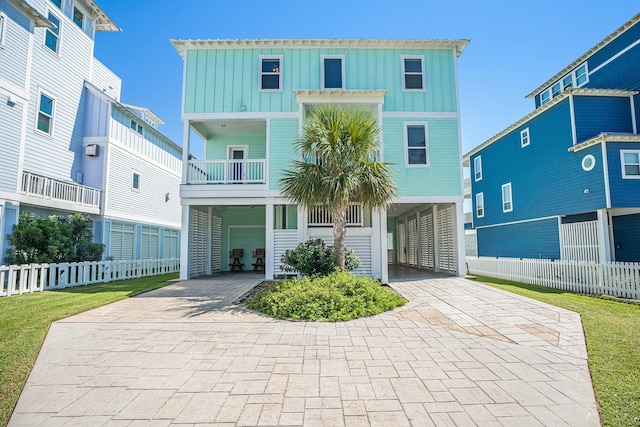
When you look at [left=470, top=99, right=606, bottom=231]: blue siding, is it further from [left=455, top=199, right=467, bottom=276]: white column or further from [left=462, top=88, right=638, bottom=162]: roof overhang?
[left=455, top=199, right=467, bottom=276]: white column

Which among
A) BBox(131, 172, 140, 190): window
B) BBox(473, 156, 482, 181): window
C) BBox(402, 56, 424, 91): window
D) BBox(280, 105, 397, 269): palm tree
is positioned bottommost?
BBox(280, 105, 397, 269): palm tree

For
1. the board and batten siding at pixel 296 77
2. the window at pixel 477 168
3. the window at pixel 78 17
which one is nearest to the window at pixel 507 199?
the window at pixel 477 168

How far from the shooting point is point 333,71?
12648mm

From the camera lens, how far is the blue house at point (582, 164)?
37.6 feet

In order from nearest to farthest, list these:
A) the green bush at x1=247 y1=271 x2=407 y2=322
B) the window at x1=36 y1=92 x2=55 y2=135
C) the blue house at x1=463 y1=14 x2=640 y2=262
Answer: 1. the green bush at x1=247 y1=271 x2=407 y2=322
2. the blue house at x1=463 y1=14 x2=640 y2=262
3. the window at x1=36 y1=92 x2=55 y2=135

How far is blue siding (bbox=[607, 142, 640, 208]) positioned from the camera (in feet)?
36.8

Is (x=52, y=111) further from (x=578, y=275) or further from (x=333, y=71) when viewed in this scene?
(x=578, y=275)

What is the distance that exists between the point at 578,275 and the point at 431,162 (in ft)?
19.6

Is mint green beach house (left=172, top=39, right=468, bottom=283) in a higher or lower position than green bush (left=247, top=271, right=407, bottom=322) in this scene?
higher

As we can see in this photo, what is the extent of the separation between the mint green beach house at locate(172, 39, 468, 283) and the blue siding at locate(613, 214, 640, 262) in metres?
6.92

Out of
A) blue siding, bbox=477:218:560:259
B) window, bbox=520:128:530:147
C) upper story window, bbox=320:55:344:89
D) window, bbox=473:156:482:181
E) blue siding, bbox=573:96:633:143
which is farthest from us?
window, bbox=473:156:482:181

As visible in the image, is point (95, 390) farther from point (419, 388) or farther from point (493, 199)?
point (493, 199)

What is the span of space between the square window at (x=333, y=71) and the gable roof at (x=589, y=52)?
12.2 metres

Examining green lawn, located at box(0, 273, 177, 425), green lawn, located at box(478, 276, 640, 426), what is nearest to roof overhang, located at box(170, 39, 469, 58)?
green lawn, located at box(0, 273, 177, 425)
